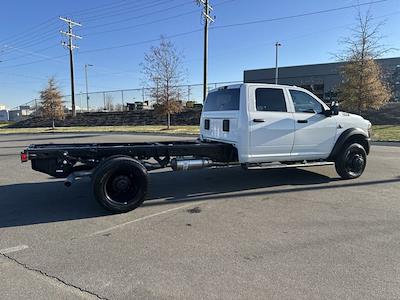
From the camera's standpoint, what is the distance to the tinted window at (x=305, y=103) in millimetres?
7176

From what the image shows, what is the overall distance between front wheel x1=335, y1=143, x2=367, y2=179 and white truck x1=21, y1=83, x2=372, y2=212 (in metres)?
0.02

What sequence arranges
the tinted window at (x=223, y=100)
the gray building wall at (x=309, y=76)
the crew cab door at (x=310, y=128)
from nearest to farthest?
1. the tinted window at (x=223, y=100)
2. the crew cab door at (x=310, y=128)
3. the gray building wall at (x=309, y=76)

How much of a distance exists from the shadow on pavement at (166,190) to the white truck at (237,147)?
1.64 feet

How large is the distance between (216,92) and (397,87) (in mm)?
42636

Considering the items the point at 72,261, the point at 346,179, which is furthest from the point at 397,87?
the point at 72,261

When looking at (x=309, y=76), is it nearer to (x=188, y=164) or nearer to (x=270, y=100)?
(x=270, y=100)

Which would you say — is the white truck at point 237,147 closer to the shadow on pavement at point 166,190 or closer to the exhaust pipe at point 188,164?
the exhaust pipe at point 188,164

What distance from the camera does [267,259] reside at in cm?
385

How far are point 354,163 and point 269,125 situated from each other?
8.37 ft

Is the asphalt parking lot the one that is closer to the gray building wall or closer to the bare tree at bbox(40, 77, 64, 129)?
the bare tree at bbox(40, 77, 64, 129)

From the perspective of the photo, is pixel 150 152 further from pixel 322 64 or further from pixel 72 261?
pixel 322 64

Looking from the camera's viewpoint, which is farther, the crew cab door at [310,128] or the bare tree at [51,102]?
the bare tree at [51,102]

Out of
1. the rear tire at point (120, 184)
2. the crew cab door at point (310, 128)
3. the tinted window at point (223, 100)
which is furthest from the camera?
the crew cab door at point (310, 128)

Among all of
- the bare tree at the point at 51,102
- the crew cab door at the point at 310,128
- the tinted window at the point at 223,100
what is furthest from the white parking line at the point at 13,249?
the bare tree at the point at 51,102
